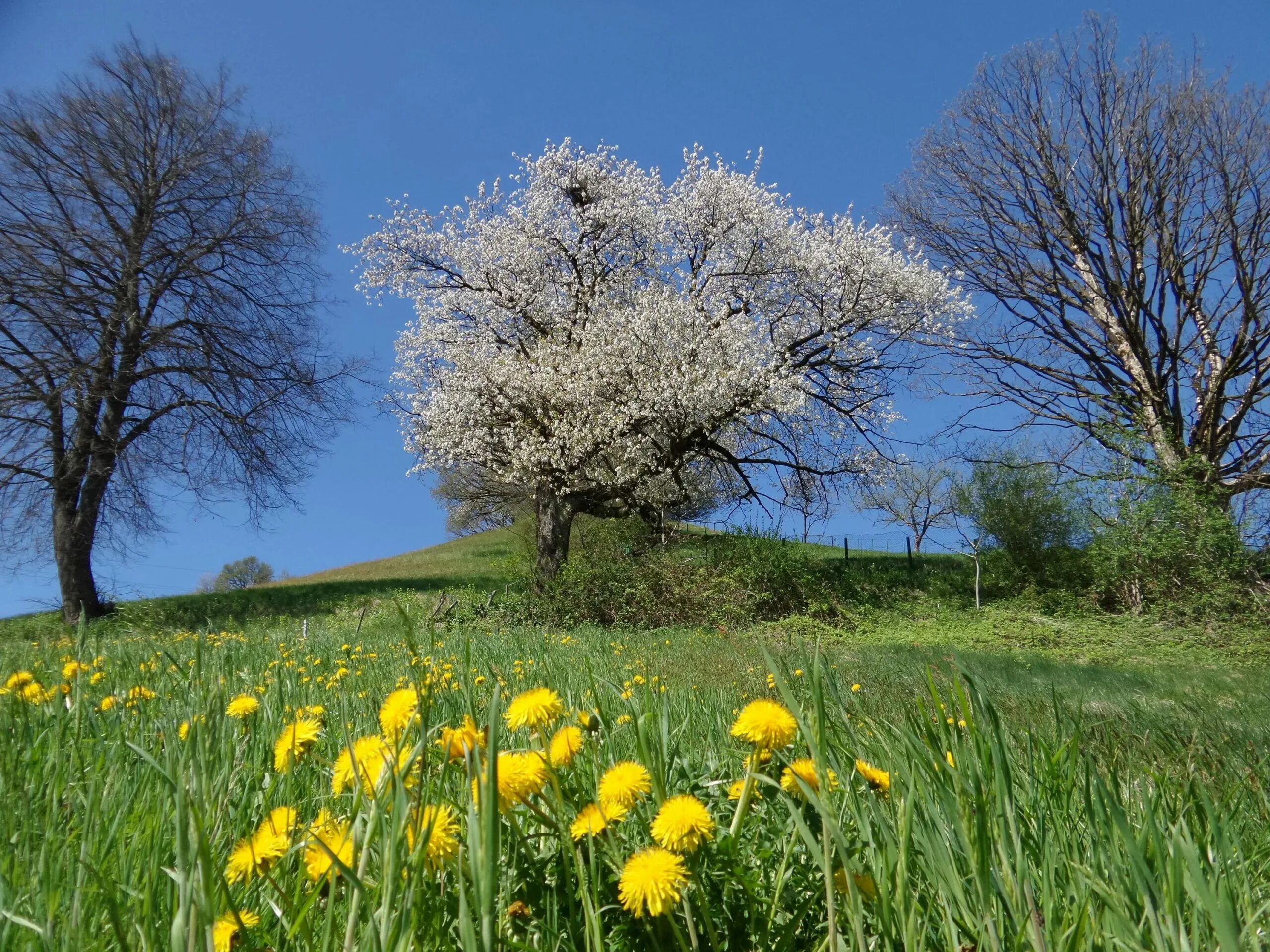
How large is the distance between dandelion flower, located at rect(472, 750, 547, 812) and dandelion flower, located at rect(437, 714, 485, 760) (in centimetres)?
3

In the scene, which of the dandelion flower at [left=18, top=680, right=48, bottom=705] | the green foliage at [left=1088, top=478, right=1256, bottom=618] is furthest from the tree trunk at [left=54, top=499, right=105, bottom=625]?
the green foliage at [left=1088, top=478, right=1256, bottom=618]

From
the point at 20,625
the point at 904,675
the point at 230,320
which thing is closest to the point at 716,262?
the point at 230,320

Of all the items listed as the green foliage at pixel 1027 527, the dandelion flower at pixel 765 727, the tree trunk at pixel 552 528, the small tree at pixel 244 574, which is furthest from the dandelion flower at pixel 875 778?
the small tree at pixel 244 574

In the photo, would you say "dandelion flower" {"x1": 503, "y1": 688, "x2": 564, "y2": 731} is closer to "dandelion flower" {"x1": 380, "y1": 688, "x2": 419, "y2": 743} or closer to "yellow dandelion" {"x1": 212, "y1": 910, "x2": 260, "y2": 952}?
"dandelion flower" {"x1": 380, "y1": 688, "x2": 419, "y2": 743}

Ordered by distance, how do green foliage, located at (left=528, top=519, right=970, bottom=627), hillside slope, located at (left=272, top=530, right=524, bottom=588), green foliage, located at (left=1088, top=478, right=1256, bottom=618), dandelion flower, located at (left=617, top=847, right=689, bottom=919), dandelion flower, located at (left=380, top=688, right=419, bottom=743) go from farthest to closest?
hillside slope, located at (left=272, top=530, right=524, bottom=588)
green foliage, located at (left=528, top=519, right=970, bottom=627)
green foliage, located at (left=1088, top=478, right=1256, bottom=618)
dandelion flower, located at (left=380, top=688, right=419, bottom=743)
dandelion flower, located at (left=617, top=847, right=689, bottom=919)

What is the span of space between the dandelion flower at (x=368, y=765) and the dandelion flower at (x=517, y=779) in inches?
4.9

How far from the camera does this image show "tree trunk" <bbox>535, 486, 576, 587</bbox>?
14961 mm

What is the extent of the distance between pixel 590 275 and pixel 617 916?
636 inches

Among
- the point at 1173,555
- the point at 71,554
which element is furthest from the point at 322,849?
the point at 71,554

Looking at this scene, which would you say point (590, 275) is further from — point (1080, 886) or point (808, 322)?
point (1080, 886)

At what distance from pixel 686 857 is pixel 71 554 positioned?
57.5 ft

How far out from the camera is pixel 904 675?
17.9ft

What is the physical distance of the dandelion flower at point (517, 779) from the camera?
2.37 feet

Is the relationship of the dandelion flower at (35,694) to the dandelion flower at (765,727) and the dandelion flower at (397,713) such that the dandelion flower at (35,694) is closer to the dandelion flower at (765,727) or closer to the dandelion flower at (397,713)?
the dandelion flower at (397,713)
